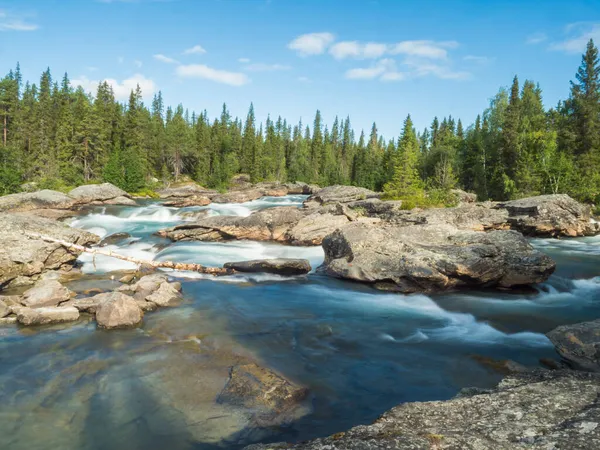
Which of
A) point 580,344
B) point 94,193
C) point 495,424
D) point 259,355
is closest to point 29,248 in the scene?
point 259,355

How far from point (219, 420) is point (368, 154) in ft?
311

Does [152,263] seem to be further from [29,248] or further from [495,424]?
[495,424]

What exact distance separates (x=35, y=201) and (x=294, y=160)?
7650 cm

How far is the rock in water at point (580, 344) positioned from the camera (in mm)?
7789

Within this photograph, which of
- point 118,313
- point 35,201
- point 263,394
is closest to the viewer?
point 263,394

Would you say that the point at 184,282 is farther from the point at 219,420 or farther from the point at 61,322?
the point at 219,420

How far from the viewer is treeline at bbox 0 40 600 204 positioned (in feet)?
155

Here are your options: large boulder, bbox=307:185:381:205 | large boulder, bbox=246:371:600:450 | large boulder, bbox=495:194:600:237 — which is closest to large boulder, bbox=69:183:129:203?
large boulder, bbox=307:185:381:205

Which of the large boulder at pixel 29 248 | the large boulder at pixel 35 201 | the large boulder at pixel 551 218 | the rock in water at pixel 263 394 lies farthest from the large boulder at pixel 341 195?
the rock in water at pixel 263 394

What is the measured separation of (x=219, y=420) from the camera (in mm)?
6730

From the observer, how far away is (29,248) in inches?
601

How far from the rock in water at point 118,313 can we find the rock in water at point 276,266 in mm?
6470

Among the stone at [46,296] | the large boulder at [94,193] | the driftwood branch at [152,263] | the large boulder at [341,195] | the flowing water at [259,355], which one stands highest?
the large boulder at [341,195]

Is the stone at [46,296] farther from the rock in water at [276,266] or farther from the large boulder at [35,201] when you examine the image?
the large boulder at [35,201]
